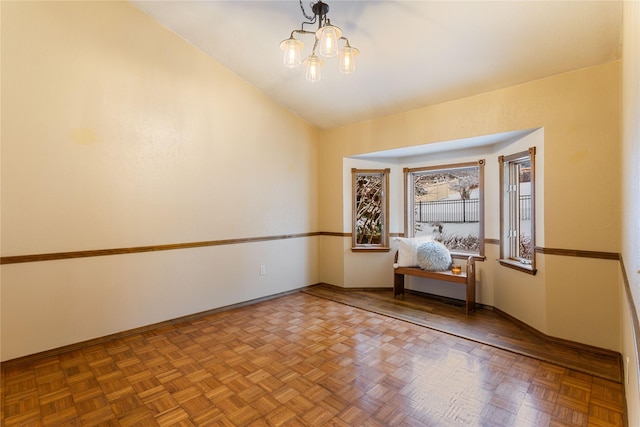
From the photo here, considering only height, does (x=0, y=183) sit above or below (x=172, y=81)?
below

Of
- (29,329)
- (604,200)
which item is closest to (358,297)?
(604,200)

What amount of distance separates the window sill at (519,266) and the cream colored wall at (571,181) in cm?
7

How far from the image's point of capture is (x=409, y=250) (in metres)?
3.99

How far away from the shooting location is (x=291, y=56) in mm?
2248

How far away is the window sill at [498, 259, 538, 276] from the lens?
2908 millimetres

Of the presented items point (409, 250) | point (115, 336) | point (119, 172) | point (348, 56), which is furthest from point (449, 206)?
point (115, 336)

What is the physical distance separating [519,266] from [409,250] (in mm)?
1238

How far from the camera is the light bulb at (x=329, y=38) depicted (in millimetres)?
2055

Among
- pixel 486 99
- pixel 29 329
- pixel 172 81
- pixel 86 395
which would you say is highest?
pixel 172 81

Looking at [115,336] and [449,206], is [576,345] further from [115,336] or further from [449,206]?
[115,336]

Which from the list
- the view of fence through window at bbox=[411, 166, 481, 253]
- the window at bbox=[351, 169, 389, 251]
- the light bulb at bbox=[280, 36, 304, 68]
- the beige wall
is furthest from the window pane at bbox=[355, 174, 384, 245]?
the light bulb at bbox=[280, 36, 304, 68]

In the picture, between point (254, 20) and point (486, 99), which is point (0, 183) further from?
point (486, 99)

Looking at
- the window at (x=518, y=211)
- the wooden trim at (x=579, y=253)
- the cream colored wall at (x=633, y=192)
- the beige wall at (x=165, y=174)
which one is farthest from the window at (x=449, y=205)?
the cream colored wall at (x=633, y=192)

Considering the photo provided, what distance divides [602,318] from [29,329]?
15.0 feet
